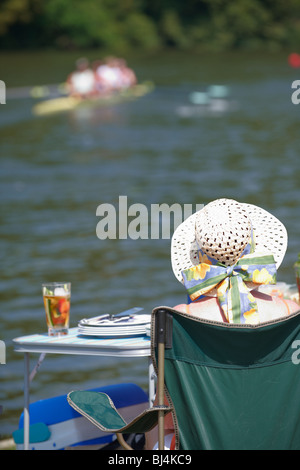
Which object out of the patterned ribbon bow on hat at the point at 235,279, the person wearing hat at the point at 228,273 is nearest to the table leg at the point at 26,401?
the person wearing hat at the point at 228,273

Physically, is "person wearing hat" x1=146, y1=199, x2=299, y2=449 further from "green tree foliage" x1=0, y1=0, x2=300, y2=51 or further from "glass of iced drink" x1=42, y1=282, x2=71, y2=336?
"green tree foliage" x1=0, y1=0, x2=300, y2=51

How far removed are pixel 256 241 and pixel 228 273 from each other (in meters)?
0.31

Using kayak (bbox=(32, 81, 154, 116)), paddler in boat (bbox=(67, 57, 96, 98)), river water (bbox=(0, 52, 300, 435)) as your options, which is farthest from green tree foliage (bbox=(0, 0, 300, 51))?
paddler in boat (bbox=(67, 57, 96, 98))

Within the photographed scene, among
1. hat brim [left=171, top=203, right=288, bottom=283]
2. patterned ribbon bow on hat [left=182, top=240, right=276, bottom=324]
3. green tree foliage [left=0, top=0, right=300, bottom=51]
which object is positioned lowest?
patterned ribbon bow on hat [left=182, top=240, right=276, bottom=324]

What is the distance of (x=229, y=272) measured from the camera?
3.02 m

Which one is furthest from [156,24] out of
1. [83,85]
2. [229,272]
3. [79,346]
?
[229,272]

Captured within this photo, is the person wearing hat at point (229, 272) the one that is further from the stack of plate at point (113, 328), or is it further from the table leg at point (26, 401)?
the table leg at point (26, 401)

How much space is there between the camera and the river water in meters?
7.68

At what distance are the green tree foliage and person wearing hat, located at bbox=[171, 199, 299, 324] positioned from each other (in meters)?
61.1

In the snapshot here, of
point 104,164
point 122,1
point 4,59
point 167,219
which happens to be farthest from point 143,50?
point 167,219

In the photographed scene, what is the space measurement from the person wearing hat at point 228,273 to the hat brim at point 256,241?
0.46ft

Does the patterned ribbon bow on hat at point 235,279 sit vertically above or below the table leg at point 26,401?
above

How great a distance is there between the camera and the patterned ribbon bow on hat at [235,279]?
9.80ft
